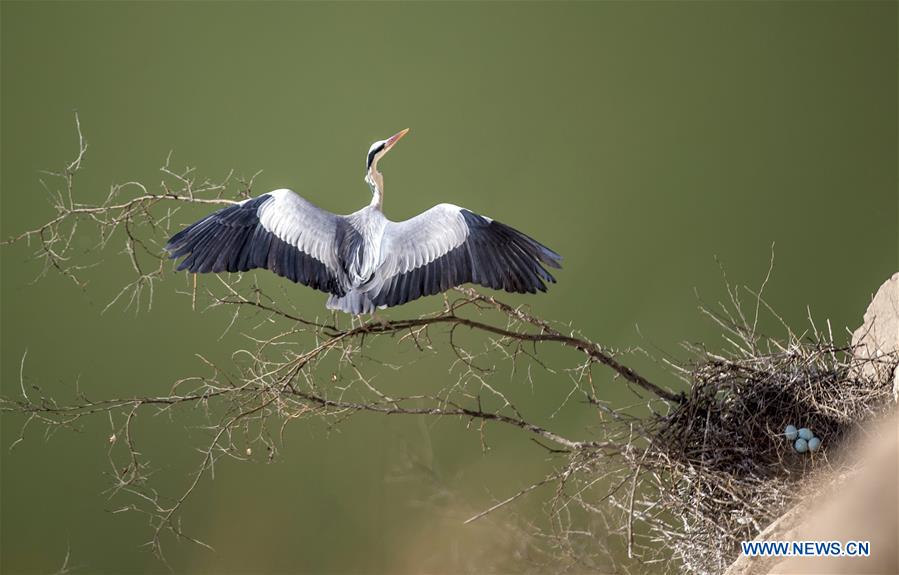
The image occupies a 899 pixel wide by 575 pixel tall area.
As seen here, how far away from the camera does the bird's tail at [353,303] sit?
2.60 m

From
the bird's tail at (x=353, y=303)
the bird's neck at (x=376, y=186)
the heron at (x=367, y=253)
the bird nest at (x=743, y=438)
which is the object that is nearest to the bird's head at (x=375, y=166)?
the bird's neck at (x=376, y=186)

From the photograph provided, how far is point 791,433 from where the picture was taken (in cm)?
273

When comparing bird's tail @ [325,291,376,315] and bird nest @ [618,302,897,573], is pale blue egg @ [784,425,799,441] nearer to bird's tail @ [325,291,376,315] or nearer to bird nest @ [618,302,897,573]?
bird nest @ [618,302,897,573]

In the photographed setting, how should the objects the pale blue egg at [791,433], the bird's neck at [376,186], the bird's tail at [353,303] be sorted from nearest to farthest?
1. the bird's tail at [353,303]
2. the pale blue egg at [791,433]
3. the bird's neck at [376,186]

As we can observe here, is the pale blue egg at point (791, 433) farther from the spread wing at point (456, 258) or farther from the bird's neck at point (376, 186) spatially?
the bird's neck at point (376, 186)

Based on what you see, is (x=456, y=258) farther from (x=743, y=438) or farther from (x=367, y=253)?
(x=743, y=438)

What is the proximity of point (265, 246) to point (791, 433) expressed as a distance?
149cm

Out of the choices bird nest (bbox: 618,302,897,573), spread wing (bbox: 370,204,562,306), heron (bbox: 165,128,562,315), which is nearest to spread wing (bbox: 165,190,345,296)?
heron (bbox: 165,128,562,315)

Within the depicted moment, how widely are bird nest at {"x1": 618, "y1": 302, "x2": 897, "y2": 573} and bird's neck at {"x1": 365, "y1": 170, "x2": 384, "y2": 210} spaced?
99cm

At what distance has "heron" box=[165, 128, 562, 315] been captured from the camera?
2648mm

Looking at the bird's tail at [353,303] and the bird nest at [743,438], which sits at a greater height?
the bird's tail at [353,303]

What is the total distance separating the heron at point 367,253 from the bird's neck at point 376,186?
15 cm

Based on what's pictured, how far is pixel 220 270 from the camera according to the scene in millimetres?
2650

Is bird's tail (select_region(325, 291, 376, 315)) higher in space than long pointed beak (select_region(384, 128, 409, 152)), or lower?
lower
